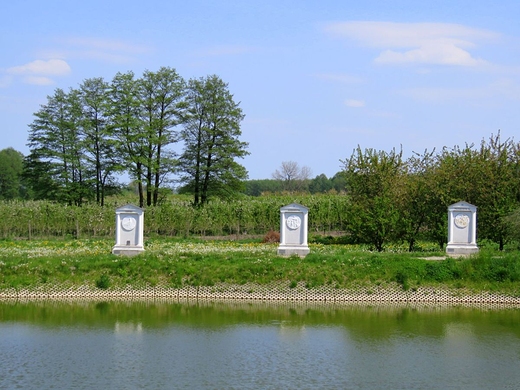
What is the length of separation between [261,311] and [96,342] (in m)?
7.46

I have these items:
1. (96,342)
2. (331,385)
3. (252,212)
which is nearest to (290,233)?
(96,342)

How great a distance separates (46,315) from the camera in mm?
27344

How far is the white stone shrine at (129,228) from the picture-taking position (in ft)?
115

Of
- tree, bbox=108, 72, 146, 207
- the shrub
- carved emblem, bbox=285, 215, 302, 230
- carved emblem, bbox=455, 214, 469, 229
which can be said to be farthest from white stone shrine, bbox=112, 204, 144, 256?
tree, bbox=108, 72, 146, 207

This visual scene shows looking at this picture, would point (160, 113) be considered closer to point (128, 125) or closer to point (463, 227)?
point (128, 125)

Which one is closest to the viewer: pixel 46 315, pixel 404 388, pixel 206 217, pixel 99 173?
pixel 404 388

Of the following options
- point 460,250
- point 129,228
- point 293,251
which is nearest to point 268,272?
point 293,251

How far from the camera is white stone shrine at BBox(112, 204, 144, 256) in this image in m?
35.2

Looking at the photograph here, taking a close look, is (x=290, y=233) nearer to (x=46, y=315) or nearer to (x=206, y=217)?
(x=46, y=315)

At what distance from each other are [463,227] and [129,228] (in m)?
15.3

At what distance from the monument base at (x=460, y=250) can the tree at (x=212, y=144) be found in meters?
26.6

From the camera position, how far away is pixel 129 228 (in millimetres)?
35250

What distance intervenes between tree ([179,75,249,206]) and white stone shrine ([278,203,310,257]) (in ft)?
81.3

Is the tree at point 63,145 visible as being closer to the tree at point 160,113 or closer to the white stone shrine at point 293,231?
the tree at point 160,113
